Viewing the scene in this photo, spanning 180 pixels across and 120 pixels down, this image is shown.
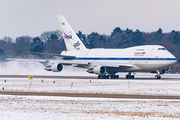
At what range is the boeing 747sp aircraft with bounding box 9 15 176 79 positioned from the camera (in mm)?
50344

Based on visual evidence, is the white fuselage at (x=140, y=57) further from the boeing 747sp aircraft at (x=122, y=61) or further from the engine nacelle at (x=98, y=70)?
the engine nacelle at (x=98, y=70)

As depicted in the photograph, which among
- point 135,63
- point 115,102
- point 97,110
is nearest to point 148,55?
point 135,63

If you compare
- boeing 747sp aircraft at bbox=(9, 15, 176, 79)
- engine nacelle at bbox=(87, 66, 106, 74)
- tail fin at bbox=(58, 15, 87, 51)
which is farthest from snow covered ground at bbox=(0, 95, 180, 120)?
tail fin at bbox=(58, 15, 87, 51)

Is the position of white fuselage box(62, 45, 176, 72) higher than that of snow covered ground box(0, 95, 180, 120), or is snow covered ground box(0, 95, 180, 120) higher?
white fuselage box(62, 45, 176, 72)

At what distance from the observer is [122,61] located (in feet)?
174

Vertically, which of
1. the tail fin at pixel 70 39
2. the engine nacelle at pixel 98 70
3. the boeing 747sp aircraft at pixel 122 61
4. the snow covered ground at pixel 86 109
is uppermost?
the tail fin at pixel 70 39

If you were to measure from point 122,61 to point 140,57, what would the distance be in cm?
316

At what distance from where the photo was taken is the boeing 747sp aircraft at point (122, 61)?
165 ft

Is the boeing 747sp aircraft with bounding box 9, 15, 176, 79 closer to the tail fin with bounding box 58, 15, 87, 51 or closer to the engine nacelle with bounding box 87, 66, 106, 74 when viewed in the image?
the engine nacelle with bounding box 87, 66, 106, 74

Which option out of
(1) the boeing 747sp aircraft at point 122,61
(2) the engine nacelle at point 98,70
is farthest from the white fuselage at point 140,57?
(2) the engine nacelle at point 98,70

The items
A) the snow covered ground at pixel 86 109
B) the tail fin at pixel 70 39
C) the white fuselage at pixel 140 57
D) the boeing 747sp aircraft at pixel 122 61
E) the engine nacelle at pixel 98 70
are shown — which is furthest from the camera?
the tail fin at pixel 70 39

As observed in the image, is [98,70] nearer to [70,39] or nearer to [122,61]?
[122,61]

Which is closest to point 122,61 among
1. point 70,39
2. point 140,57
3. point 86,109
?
point 140,57

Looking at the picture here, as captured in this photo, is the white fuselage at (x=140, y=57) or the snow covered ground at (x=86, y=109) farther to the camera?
the white fuselage at (x=140, y=57)
